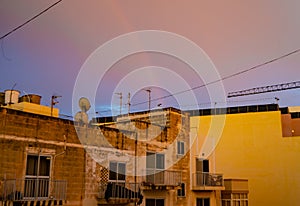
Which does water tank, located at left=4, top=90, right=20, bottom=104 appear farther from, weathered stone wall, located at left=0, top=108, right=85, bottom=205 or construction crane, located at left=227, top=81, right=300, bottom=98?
construction crane, located at left=227, top=81, right=300, bottom=98

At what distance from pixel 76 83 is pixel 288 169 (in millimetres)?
19831

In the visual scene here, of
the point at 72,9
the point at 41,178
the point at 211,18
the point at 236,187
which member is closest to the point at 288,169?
the point at 236,187

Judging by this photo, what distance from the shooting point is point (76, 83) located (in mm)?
18000

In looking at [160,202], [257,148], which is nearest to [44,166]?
[160,202]

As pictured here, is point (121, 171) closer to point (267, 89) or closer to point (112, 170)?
point (112, 170)

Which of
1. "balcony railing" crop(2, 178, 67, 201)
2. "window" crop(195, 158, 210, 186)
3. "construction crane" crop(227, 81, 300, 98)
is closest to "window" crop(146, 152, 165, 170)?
"window" crop(195, 158, 210, 186)

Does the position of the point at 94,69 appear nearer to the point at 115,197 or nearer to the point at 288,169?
the point at 115,197

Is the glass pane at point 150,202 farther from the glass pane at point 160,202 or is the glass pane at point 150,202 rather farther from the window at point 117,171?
the window at point 117,171

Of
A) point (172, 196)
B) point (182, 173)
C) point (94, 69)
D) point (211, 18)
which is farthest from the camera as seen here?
point (182, 173)

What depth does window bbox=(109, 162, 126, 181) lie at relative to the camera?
18.0 meters

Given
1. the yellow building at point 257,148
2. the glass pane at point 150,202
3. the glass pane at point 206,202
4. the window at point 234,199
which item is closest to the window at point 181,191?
the glass pane at point 150,202

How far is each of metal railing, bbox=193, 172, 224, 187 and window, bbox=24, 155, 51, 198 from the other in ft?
37.2

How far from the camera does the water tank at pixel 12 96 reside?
57.8ft

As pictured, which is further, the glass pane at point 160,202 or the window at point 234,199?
the window at point 234,199
